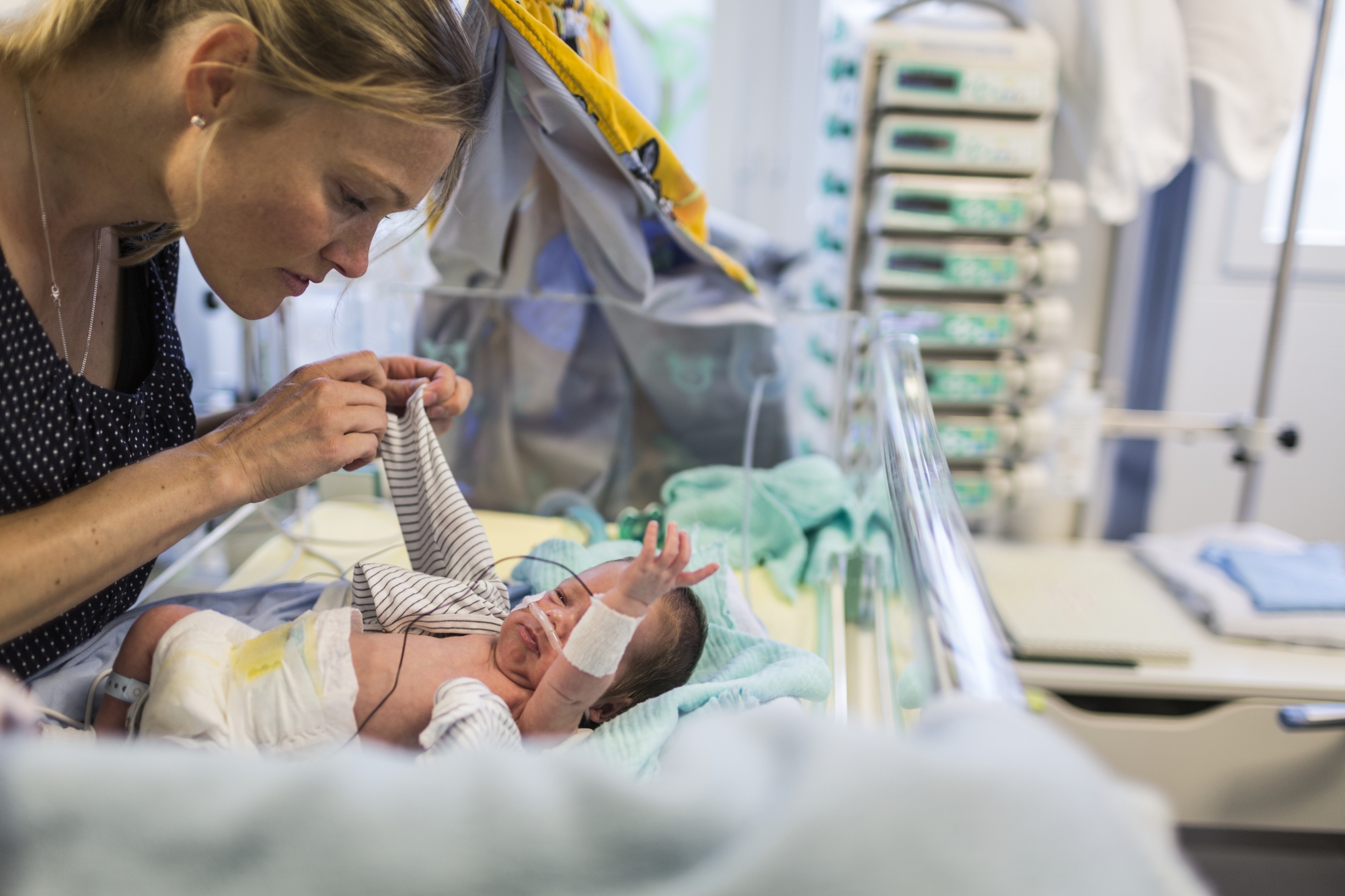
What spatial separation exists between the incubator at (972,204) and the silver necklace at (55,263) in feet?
4.00

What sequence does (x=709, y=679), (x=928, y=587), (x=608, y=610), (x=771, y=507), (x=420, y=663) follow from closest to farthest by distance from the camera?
(x=928, y=587) < (x=608, y=610) < (x=420, y=663) < (x=709, y=679) < (x=771, y=507)

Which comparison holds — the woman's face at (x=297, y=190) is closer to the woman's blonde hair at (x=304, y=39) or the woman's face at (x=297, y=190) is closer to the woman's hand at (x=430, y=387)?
the woman's blonde hair at (x=304, y=39)

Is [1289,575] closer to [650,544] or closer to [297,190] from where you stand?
[650,544]

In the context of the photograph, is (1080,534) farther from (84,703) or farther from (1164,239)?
(84,703)

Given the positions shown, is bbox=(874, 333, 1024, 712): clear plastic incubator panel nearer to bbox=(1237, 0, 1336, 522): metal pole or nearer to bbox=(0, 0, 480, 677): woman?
bbox=(0, 0, 480, 677): woman

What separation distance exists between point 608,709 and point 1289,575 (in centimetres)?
140

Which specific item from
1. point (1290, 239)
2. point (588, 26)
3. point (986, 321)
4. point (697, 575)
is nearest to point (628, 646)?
point (697, 575)

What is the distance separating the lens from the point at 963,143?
159 centimetres

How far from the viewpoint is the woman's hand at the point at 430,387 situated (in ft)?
3.17

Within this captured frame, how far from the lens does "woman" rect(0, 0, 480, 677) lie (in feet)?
2.11

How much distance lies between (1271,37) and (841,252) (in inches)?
31.3

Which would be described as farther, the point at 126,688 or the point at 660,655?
the point at 660,655

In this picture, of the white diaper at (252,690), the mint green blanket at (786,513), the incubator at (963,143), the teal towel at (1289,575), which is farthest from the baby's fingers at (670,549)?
the teal towel at (1289,575)

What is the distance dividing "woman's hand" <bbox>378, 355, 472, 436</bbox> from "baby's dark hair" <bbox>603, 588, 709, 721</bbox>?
334 mm
